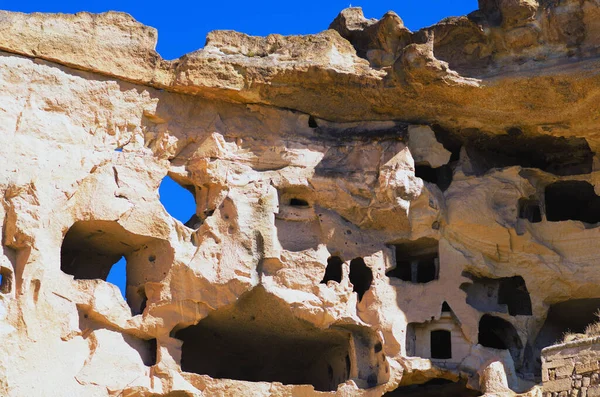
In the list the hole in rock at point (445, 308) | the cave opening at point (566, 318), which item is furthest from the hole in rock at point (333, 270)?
the cave opening at point (566, 318)

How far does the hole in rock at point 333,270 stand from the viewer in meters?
20.3

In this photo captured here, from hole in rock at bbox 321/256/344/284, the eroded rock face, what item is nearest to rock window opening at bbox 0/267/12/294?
the eroded rock face

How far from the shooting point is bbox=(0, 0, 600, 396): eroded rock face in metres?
18.8

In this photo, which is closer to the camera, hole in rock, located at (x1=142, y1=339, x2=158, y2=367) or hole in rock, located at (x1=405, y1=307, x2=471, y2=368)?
hole in rock, located at (x1=142, y1=339, x2=158, y2=367)

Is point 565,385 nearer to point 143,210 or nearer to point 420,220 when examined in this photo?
point 420,220

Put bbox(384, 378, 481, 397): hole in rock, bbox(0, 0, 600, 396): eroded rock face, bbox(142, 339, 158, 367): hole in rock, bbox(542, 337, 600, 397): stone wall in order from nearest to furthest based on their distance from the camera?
1. bbox(542, 337, 600, 397): stone wall
2. bbox(0, 0, 600, 396): eroded rock face
3. bbox(142, 339, 158, 367): hole in rock
4. bbox(384, 378, 481, 397): hole in rock

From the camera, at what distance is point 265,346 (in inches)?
832

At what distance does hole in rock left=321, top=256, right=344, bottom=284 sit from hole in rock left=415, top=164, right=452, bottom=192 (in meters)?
2.12

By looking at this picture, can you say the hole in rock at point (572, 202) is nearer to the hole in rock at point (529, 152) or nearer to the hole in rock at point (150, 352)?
the hole in rock at point (529, 152)

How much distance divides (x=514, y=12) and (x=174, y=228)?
20.4ft

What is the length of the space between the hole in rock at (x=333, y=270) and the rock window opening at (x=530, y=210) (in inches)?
122

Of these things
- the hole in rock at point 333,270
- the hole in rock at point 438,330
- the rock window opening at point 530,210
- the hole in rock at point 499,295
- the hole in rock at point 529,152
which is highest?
the hole in rock at point 529,152

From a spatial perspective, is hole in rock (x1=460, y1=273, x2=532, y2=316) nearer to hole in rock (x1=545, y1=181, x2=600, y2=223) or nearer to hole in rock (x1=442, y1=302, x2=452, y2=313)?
hole in rock (x1=442, y1=302, x2=452, y2=313)

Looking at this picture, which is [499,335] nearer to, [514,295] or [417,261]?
[514,295]
